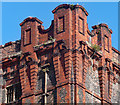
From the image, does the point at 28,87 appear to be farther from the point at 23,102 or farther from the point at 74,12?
the point at 74,12

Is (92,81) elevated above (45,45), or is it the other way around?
(45,45)

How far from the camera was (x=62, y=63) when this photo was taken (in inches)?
1692

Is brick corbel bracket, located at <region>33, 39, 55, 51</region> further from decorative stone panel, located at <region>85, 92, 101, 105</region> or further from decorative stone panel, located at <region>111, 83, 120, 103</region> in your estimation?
decorative stone panel, located at <region>111, 83, 120, 103</region>

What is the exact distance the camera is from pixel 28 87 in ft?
146

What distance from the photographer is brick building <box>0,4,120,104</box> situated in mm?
42531

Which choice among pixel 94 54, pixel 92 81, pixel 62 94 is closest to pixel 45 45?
pixel 94 54

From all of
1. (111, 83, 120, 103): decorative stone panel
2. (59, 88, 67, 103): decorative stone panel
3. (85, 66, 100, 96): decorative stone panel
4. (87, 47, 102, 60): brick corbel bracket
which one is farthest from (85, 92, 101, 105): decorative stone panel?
(87, 47, 102, 60): brick corbel bracket

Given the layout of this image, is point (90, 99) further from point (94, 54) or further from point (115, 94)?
point (115, 94)

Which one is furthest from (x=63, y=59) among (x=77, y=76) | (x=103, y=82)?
(x=103, y=82)

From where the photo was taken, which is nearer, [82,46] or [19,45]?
[82,46]

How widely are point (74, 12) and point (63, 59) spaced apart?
4.08 m

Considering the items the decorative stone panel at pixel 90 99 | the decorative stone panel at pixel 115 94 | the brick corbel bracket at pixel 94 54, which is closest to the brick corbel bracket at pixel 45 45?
the brick corbel bracket at pixel 94 54

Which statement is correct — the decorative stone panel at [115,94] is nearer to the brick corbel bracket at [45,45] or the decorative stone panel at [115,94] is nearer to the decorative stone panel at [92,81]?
the decorative stone panel at [92,81]

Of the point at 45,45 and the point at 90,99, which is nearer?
the point at 90,99
